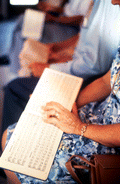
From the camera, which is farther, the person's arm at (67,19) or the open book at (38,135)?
the person's arm at (67,19)

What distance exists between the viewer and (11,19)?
2.61 m

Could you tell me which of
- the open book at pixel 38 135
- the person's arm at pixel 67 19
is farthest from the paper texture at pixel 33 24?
the open book at pixel 38 135

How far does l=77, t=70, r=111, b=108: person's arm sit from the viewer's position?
120 centimetres

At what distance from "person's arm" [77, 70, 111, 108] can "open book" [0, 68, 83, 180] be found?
16cm

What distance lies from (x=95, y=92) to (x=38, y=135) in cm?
55

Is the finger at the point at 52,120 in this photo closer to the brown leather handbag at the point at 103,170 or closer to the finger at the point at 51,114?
the finger at the point at 51,114

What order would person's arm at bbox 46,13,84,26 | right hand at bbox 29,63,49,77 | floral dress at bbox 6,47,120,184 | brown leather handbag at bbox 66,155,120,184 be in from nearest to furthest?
brown leather handbag at bbox 66,155,120,184, floral dress at bbox 6,47,120,184, right hand at bbox 29,63,49,77, person's arm at bbox 46,13,84,26

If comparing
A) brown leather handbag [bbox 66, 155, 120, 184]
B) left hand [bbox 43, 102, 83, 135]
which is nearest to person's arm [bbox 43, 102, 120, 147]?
left hand [bbox 43, 102, 83, 135]

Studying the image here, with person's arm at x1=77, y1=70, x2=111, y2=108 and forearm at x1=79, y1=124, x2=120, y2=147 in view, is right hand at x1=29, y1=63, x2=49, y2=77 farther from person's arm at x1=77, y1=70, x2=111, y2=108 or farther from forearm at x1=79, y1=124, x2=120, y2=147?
forearm at x1=79, y1=124, x2=120, y2=147

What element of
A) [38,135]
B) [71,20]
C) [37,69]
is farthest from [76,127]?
[71,20]

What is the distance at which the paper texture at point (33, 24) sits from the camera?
205 cm

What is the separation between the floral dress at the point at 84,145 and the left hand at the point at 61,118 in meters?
0.07

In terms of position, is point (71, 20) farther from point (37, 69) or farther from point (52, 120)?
point (52, 120)

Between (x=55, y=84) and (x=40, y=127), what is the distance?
0.32 metres
